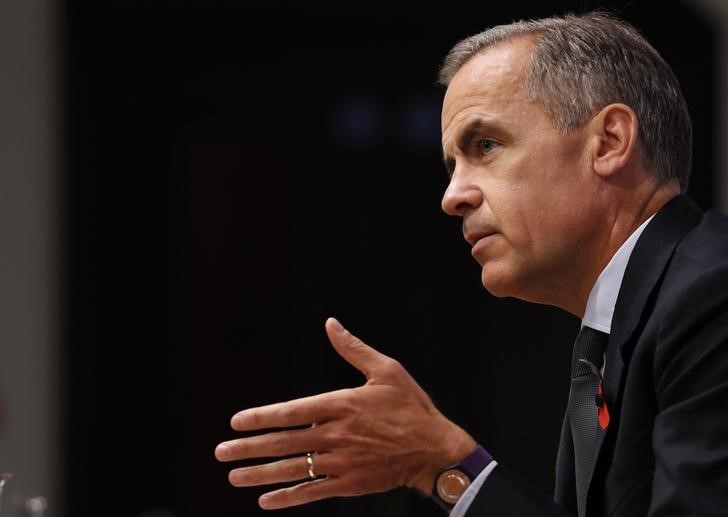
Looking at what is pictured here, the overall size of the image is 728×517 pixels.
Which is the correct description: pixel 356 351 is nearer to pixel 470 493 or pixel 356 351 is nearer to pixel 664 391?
pixel 470 493

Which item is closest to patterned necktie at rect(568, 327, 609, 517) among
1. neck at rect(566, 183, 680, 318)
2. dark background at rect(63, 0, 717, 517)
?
neck at rect(566, 183, 680, 318)

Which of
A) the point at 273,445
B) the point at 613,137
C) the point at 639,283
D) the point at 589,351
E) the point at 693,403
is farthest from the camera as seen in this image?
the point at 613,137

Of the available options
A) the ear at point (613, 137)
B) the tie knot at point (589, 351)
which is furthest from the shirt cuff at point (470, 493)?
the ear at point (613, 137)

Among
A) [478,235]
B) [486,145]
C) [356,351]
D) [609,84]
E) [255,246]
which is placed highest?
[609,84]

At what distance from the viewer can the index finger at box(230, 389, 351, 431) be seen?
5.19 ft

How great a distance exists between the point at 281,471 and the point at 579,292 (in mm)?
708

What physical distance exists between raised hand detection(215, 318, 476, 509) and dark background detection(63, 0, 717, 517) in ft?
12.3

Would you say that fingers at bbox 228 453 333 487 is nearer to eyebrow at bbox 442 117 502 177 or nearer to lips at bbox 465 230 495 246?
lips at bbox 465 230 495 246

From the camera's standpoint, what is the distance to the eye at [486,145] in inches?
79.4

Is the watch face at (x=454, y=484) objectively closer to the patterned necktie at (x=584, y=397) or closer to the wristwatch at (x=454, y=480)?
the wristwatch at (x=454, y=480)

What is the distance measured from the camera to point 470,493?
1.64 meters

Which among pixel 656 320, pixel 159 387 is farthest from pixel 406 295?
pixel 656 320

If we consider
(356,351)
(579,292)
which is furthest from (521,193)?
(356,351)

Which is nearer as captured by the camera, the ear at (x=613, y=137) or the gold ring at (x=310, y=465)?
the gold ring at (x=310, y=465)
